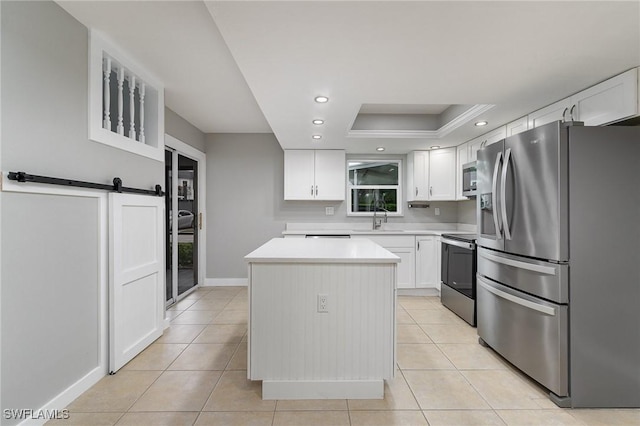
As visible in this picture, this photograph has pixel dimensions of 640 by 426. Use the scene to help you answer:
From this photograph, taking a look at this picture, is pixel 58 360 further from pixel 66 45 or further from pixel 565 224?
pixel 565 224

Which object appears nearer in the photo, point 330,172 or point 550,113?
point 550,113

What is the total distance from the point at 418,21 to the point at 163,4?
1416 mm

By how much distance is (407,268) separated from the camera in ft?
14.8

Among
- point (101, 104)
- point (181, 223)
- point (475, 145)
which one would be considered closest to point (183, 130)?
point (181, 223)

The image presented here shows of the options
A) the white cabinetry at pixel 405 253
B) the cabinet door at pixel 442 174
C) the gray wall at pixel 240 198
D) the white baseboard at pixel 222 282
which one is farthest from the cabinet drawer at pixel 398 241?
the white baseboard at pixel 222 282

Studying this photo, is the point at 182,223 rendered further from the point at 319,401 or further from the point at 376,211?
the point at 319,401

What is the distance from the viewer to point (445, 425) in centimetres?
179

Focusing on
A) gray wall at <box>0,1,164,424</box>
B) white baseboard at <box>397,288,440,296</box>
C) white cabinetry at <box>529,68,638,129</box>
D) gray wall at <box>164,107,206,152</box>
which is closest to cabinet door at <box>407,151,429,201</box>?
white baseboard at <box>397,288,440,296</box>

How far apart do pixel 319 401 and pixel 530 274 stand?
1615 mm

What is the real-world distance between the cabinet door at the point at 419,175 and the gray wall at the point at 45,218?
3.91 m

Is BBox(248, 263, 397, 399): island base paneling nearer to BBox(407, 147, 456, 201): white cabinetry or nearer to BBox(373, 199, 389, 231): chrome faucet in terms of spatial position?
BBox(407, 147, 456, 201): white cabinetry

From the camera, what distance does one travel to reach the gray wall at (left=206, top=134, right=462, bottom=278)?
505 centimetres

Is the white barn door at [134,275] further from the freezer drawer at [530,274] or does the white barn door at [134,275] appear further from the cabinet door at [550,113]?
the cabinet door at [550,113]

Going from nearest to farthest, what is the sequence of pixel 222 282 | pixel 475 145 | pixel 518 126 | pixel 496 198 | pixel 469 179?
pixel 496 198
pixel 518 126
pixel 469 179
pixel 475 145
pixel 222 282
